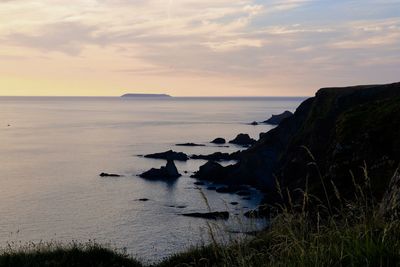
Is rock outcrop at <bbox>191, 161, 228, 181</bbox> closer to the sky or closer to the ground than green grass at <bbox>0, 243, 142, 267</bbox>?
closer to the ground

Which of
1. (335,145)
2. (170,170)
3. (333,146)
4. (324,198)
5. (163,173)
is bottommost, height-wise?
(163,173)

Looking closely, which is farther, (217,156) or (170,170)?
(217,156)

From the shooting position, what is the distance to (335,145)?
1315 inches

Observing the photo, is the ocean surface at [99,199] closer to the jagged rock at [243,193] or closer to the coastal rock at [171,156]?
the jagged rock at [243,193]

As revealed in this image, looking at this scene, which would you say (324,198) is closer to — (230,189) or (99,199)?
(99,199)

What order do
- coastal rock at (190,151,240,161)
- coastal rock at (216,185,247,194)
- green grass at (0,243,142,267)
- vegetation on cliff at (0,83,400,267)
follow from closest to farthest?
vegetation on cliff at (0,83,400,267) < green grass at (0,243,142,267) < coastal rock at (216,185,247,194) < coastal rock at (190,151,240,161)

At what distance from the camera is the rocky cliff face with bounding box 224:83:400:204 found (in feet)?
92.1

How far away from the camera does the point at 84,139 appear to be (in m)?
146

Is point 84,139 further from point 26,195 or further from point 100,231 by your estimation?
point 100,231

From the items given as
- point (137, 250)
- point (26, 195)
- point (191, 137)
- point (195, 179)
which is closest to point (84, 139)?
point (191, 137)

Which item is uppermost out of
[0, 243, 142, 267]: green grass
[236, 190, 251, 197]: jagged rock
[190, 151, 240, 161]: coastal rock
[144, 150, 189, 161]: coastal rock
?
[0, 243, 142, 267]: green grass

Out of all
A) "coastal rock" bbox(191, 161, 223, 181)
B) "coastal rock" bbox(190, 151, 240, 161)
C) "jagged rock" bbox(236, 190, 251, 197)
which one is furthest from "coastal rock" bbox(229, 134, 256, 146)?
"jagged rock" bbox(236, 190, 251, 197)

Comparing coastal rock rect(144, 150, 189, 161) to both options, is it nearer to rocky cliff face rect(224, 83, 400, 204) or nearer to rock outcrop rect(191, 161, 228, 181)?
rock outcrop rect(191, 161, 228, 181)

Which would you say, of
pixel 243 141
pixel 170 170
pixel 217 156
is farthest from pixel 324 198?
pixel 243 141
